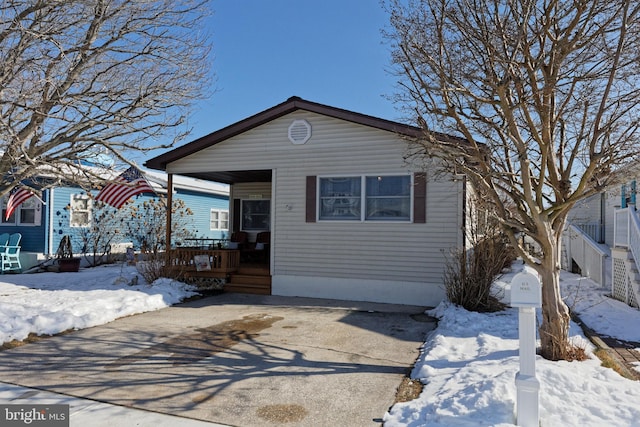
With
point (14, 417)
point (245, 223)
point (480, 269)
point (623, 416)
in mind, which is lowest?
point (14, 417)

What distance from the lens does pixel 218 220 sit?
20219 millimetres

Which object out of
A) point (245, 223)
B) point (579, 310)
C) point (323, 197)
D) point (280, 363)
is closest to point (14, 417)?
point (280, 363)

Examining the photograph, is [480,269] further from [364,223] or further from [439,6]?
[439,6]

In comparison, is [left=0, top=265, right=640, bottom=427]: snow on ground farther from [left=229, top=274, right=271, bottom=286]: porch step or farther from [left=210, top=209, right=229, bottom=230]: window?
[left=210, top=209, right=229, bottom=230]: window

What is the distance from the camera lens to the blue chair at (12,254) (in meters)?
13.0

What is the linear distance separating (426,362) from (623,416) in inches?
78.0

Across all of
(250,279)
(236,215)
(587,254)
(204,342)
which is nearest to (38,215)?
(236,215)

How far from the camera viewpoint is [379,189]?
919cm

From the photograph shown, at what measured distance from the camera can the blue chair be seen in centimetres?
1304

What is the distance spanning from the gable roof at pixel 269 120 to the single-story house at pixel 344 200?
0.08 feet

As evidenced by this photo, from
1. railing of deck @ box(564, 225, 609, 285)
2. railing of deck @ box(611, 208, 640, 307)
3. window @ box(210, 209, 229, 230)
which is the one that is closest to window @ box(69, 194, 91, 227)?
window @ box(210, 209, 229, 230)

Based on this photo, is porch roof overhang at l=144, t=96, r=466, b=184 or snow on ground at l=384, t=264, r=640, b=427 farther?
porch roof overhang at l=144, t=96, r=466, b=184

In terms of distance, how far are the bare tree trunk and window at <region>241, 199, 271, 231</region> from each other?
9223 mm

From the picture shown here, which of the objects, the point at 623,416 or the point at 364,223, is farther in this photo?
the point at 364,223
